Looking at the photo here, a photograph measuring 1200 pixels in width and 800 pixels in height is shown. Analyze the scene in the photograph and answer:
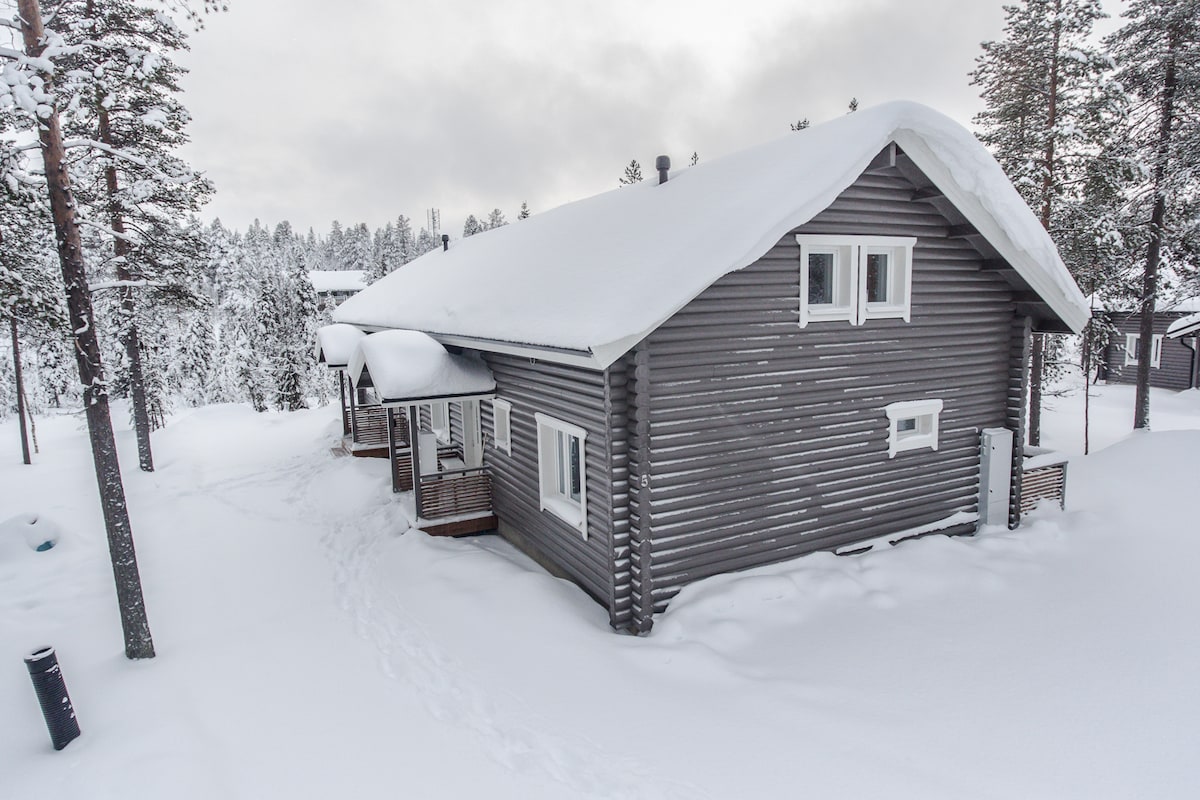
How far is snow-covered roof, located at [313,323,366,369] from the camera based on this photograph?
57.8 feet

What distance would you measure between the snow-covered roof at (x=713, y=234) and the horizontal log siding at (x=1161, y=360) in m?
24.5

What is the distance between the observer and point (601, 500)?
858cm

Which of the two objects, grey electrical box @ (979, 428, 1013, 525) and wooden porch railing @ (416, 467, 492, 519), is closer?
grey electrical box @ (979, 428, 1013, 525)

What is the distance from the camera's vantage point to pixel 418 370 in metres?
11.7

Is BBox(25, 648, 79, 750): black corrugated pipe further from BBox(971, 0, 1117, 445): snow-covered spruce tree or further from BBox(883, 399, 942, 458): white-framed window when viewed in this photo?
BBox(971, 0, 1117, 445): snow-covered spruce tree

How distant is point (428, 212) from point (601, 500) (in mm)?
118509

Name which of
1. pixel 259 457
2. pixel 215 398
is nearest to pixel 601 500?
pixel 259 457

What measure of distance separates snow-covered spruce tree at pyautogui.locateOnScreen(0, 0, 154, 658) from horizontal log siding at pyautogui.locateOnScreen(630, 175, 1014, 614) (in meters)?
6.06

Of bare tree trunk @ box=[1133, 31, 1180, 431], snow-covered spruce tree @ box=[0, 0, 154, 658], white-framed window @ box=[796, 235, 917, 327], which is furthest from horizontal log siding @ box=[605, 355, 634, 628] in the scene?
bare tree trunk @ box=[1133, 31, 1180, 431]

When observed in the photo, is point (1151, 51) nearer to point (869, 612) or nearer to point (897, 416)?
point (897, 416)

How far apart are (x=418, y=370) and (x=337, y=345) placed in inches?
307

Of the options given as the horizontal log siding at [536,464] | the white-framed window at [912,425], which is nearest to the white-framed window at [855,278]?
the white-framed window at [912,425]

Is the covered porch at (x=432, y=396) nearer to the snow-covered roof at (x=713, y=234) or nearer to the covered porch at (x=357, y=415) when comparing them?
→ the snow-covered roof at (x=713, y=234)

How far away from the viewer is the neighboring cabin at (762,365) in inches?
321
